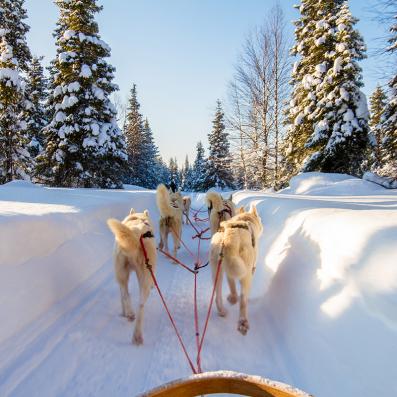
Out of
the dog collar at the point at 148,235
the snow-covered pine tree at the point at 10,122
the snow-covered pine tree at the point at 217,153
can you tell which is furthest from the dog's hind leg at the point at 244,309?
the snow-covered pine tree at the point at 217,153

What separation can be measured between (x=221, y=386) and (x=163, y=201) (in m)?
4.49

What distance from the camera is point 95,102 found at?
15.9 m

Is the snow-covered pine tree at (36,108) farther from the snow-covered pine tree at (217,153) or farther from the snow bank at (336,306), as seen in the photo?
the snow bank at (336,306)

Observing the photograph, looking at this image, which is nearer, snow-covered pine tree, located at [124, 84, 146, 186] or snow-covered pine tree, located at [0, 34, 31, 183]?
snow-covered pine tree, located at [0, 34, 31, 183]

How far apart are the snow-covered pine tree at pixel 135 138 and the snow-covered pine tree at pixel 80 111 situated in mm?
19811

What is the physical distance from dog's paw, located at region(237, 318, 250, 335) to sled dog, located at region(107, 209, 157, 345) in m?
1.03

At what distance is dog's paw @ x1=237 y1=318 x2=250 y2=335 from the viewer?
3082 millimetres

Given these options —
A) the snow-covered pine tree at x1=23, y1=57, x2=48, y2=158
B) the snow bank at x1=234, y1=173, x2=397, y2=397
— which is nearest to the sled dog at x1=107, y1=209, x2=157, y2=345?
the snow bank at x1=234, y1=173, x2=397, y2=397

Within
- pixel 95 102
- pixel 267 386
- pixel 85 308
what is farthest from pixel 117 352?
pixel 95 102

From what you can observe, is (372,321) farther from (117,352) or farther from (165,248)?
(165,248)

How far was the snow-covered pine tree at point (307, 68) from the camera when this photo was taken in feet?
47.0

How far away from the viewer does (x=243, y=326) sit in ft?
10.1

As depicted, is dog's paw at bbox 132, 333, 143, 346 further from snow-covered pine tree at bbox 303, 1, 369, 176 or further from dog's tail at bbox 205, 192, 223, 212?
snow-covered pine tree at bbox 303, 1, 369, 176

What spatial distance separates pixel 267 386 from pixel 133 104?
40.9 metres
